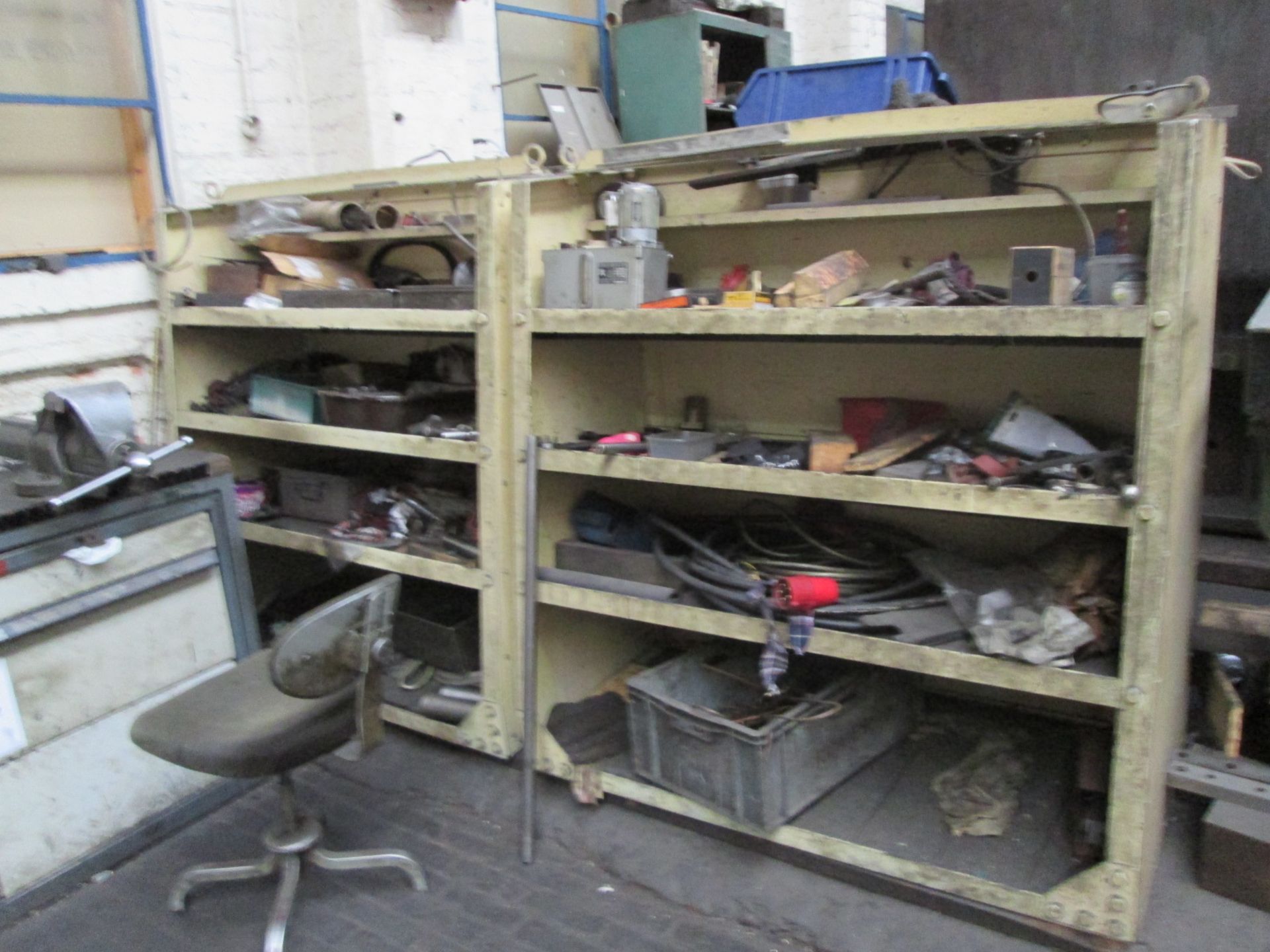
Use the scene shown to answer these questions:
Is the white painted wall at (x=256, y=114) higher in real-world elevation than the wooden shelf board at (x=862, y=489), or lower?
higher

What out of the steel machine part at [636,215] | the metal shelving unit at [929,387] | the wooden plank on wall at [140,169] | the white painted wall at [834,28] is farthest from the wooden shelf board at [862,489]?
the white painted wall at [834,28]

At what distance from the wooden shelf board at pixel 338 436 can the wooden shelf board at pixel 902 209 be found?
61cm

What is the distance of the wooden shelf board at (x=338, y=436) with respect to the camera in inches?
84.9

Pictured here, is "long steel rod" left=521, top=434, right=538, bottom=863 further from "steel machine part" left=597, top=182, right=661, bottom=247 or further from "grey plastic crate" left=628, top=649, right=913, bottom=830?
"steel machine part" left=597, top=182, right=661, bottom=247

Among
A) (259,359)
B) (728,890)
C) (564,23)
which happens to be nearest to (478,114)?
(564,23)

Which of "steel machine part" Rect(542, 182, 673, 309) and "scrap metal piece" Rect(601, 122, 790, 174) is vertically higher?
"scrap metal piece" Rect(601, 122, 790, 174)

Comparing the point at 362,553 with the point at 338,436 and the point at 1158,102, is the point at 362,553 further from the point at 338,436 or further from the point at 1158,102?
the point at 1158,102

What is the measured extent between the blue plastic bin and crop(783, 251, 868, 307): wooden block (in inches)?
17.0

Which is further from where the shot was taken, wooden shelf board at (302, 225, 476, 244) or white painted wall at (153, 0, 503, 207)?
white painted wall at (153, 0, 503, 207)

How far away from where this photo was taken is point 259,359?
2930mm

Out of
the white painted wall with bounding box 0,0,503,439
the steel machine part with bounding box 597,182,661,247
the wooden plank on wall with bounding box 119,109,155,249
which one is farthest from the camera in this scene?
the wooden plank on wall with bounding box 119,109,155,249

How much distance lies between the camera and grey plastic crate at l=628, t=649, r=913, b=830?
187 cm

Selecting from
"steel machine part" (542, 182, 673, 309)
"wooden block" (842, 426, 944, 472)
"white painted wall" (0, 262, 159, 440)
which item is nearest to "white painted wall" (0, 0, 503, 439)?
"white painted wall" (0, 262, 159, 440)

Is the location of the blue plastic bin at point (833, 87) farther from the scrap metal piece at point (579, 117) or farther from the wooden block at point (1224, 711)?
the wooden block at point (1224, 711)
